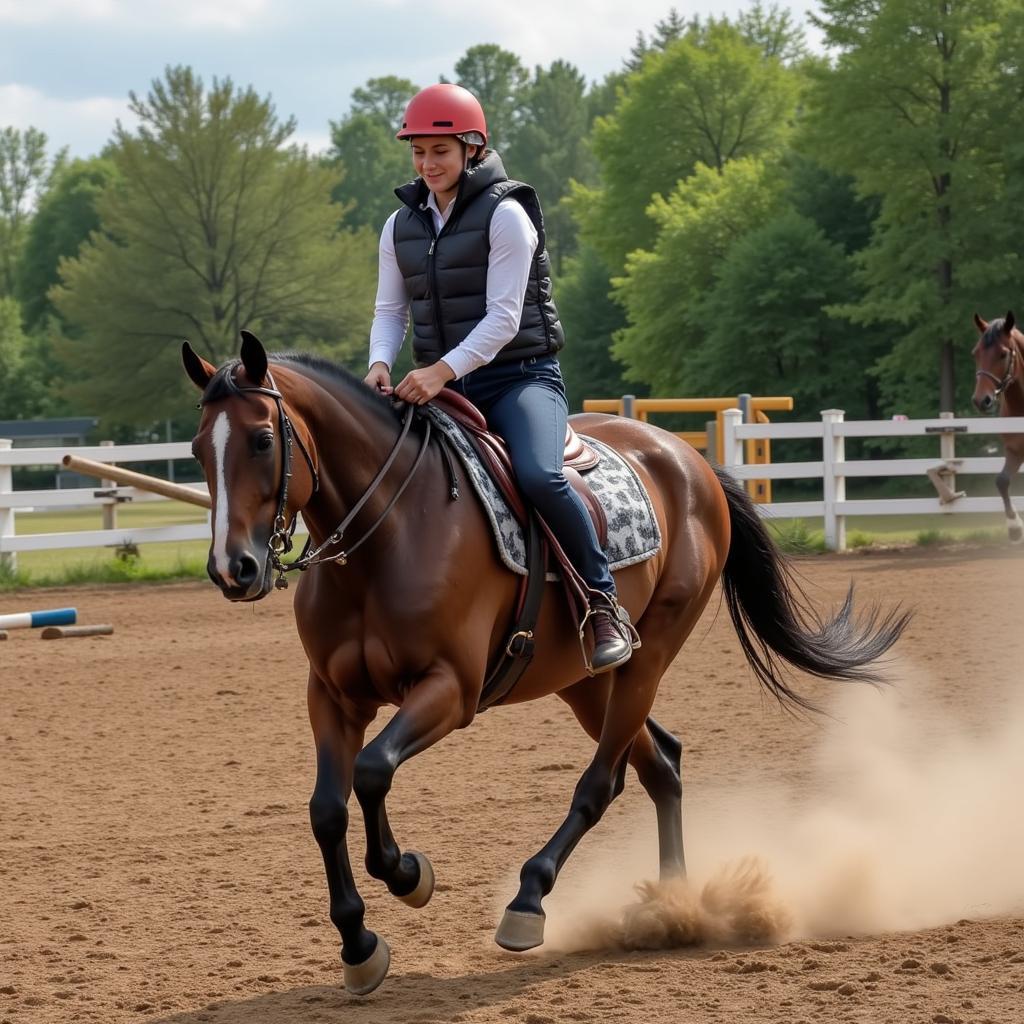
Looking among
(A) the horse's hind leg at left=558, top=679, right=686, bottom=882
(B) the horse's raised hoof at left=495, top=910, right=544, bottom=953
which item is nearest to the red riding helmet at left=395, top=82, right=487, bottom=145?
(A) the horse's hind leg at left=558, top=679, right=686, bottom=882

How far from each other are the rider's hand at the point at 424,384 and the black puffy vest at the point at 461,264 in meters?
0.31

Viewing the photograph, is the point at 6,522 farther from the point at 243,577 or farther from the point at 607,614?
the point at 243,577

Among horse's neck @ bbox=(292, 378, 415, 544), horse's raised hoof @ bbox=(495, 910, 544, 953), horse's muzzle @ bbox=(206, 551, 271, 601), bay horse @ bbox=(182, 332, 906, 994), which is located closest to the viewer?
horse's muzzle @ bbox=(206, 551, 271, 601)

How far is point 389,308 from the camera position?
5469 mm

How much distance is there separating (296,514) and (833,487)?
47.5 feet

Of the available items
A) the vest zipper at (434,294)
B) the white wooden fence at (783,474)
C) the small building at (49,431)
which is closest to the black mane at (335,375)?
the vest zipper at (434,294)

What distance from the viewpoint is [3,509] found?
17047 mm

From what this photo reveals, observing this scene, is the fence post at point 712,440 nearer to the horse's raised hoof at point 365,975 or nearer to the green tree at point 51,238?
the horse's raised hoof at point 365,975

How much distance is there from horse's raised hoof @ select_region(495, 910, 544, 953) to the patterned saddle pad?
1.12 meters

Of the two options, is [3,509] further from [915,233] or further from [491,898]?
[915,233]

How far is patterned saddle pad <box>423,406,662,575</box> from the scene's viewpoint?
16.6ft

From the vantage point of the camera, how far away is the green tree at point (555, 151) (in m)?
86.9

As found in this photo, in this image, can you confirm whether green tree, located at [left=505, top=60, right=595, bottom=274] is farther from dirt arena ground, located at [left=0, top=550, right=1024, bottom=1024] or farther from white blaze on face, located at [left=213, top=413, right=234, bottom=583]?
white blaze on face, located at [left=213, top=413, right=234, bottom=583]

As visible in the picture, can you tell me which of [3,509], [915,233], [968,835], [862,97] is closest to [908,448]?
[915,233]
